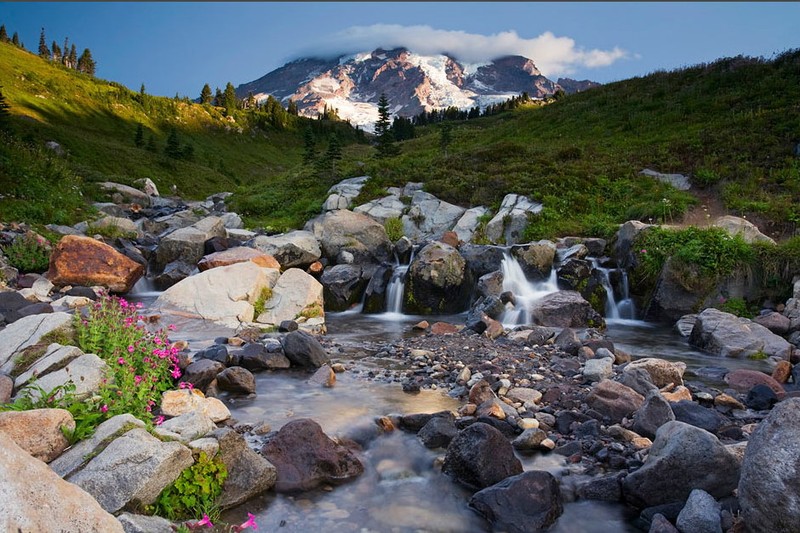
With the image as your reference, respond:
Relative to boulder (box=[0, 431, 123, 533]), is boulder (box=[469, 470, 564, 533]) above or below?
below

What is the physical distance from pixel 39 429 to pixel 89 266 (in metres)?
13.4

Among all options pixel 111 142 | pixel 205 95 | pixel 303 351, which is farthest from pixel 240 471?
pixel 205 95

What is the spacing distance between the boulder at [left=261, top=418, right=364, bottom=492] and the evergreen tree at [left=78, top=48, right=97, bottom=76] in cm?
17195

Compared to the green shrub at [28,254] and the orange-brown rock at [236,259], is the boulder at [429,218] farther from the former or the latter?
the green shrub at [28,254]

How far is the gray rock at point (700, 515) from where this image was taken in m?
4.32

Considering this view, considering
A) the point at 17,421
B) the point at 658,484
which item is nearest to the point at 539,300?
the point at 658,484

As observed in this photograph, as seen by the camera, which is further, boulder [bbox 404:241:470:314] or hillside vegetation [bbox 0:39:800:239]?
hillside vegetation [bbox 0:39:800:239]

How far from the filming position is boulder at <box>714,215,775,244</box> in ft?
53.6

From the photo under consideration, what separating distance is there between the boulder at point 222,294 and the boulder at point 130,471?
8.23 metres

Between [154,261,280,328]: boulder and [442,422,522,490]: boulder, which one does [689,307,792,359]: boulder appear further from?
[154,261,280,328]: boulder

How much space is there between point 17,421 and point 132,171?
2227 inches

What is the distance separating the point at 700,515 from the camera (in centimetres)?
439

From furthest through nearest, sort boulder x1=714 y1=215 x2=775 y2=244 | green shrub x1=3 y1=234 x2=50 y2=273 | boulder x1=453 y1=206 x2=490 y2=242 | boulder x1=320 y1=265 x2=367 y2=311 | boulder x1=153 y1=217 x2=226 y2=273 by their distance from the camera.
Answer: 1. boulder x1=453 y1=206 x2=490 y2=242
2. boulder x1=153 y1=217 x2=226 y2=273
3. boulder x1=320 y1=265 x2=367 y2=311
4. green shrub x1=3 y1=234 x2=50 y2=273
5. boulder x1=714 y1=215 x2=775 y2=244

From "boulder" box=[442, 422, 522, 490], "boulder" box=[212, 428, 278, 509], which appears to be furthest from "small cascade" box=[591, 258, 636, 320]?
"boulder" box=[212, 428, 278, 509]
